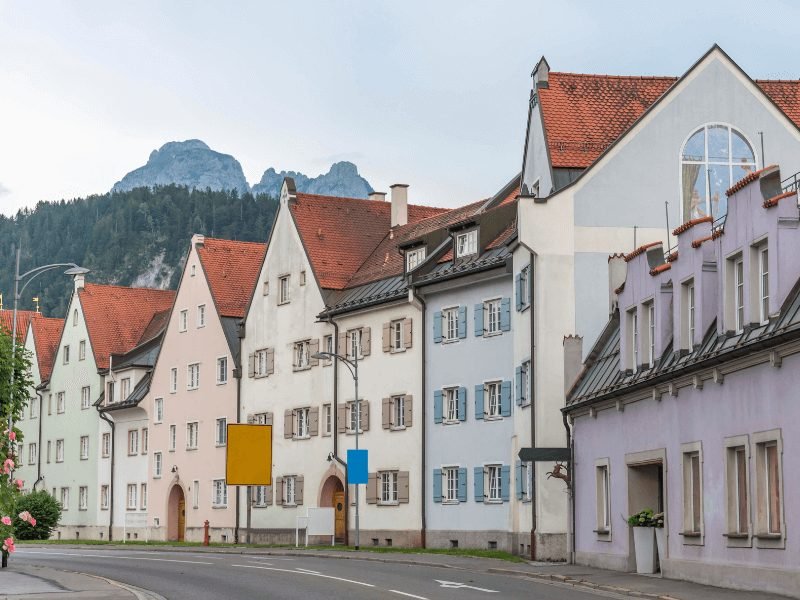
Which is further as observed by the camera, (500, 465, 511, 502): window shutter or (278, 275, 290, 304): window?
(278, 275, 290, 304): window

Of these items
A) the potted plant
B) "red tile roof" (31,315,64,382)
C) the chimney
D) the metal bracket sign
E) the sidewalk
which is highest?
the chimney

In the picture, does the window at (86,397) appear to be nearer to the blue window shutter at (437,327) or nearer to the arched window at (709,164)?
the blue window shutter at (437,327)

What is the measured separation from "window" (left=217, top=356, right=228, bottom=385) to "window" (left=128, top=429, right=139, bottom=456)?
11.1 m

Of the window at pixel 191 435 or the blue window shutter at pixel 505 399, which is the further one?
the window at pixel 191 435

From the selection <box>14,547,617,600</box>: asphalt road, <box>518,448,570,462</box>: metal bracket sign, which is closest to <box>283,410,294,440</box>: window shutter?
<box>14,547,617,600</box>: asphalt road

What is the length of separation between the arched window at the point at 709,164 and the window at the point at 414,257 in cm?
1664

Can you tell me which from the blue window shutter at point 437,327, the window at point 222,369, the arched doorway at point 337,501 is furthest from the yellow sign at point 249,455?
the blue window shutter at point 437,327

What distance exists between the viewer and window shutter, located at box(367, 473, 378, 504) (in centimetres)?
6298

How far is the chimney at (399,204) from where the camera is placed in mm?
73000

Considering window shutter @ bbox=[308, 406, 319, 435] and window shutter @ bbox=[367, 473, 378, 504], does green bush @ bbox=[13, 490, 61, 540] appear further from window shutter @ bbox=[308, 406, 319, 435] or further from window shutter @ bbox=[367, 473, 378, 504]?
window shutter @ bbox=[367, 473, 378, 504]

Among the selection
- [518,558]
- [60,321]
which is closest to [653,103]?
[518,558]

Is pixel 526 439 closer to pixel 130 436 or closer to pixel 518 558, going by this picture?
pixel 518 558

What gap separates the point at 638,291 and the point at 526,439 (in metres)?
11.7

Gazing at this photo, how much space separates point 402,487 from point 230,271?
23646 mm
